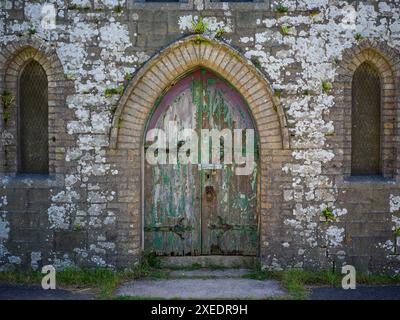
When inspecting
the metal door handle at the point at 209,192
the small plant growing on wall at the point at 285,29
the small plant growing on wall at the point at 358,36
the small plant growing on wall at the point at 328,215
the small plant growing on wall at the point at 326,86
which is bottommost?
the small plant growing on wall at the point at 328,215

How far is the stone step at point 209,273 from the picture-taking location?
721cm

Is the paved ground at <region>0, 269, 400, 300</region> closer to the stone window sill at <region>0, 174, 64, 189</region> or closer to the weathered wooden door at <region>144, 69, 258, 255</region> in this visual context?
the weathered wooden door at <region>144, 69, 258, 255</region>

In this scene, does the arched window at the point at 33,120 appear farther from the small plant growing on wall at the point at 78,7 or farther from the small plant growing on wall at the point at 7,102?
the small plant growing on wall at the point at 78,7

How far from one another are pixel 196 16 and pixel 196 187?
2.29m

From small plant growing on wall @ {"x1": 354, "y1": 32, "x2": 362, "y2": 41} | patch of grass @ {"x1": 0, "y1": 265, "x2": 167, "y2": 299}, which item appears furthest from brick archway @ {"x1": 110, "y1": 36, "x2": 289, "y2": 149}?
patch of grass @ {"x1": 0, "y1": 265, "x2": 167, "y2": 299}

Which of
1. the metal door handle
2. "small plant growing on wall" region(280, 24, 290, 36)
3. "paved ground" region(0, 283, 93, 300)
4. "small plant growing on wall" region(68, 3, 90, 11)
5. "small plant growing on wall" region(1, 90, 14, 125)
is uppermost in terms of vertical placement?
"small plant growing on wall" region(68, 3, 90, 11)

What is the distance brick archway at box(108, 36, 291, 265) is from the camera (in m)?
→ 7.09

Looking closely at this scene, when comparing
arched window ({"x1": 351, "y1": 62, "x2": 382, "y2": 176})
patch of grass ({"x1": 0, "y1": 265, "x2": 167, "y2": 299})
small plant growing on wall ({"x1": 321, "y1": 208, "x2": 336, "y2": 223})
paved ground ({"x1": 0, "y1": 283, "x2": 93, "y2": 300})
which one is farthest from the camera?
arched window ({"x1": 351, "y1": 62, "x2": 382, "y2": 176})

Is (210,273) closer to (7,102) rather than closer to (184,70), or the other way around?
(184,70)

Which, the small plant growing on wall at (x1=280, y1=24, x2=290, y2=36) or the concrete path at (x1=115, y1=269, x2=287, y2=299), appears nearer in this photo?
the concrete path at (x1=115, y1=269, x2=287, y2=299)

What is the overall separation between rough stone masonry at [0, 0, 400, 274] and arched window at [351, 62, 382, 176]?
0.44 ft

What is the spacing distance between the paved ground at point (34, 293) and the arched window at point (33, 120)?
157 centimetres

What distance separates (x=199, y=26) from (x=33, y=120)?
258 cm

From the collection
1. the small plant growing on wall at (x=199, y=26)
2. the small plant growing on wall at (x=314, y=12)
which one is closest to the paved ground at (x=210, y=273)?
the small plant growing on wall at (x=199, y=26)
